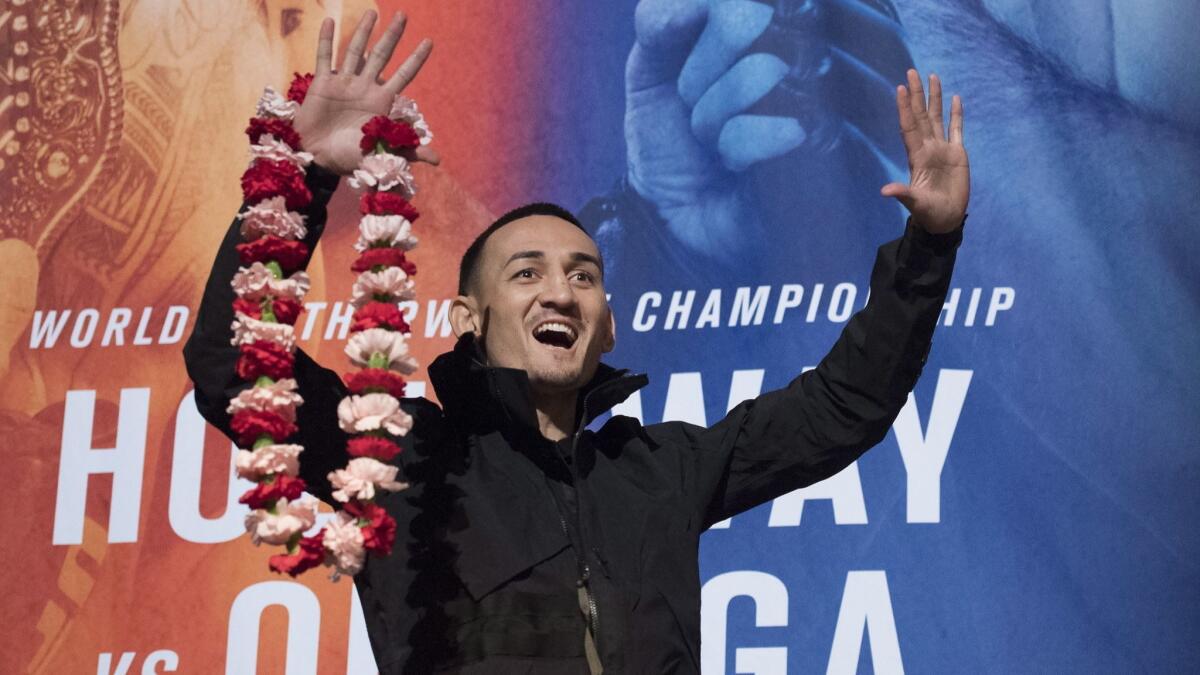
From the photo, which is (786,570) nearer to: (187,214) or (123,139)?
(187,214)

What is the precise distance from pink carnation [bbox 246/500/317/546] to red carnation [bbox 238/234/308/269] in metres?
0.34

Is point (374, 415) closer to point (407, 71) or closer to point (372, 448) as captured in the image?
point (372, 448)

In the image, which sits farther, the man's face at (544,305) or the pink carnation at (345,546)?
the man's face at (544,305)

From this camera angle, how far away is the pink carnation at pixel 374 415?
81.3 inches

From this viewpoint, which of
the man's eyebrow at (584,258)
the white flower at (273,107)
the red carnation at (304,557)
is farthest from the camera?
the man's eyebrow at (584,258)

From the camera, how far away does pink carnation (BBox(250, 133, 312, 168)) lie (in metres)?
2.17

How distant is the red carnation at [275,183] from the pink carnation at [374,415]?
307 mm

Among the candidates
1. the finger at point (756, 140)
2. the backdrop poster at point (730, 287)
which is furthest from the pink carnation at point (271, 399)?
the finger at point (756, 140)

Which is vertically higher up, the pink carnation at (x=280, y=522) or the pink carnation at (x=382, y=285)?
the pink carnation at (x=382, y=285)

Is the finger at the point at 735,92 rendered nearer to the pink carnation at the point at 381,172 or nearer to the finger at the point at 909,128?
the finger at the point at 909,128

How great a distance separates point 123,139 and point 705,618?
194 cm

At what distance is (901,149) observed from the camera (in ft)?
11.8

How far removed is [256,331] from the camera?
2.07 meters

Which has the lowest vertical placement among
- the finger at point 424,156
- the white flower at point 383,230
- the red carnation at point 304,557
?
the red carnation at point 304,557
